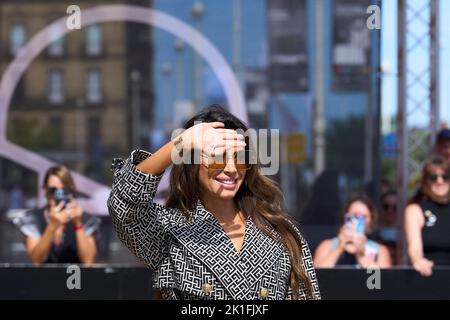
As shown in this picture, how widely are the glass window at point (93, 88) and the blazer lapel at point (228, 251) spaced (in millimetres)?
4493

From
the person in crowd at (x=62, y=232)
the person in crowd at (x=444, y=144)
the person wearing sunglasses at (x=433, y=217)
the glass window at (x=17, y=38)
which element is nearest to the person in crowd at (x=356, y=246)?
the person wearing sunglasses at (x=433, y=217)

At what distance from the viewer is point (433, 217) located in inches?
193

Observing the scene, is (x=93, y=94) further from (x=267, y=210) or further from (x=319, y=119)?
(x=267, y=210)

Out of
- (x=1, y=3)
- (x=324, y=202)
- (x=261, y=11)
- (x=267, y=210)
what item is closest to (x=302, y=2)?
(x=261, y=11)

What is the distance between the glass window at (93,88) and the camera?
6719mm

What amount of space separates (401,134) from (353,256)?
1097mm

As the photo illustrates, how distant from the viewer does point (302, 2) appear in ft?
21.7

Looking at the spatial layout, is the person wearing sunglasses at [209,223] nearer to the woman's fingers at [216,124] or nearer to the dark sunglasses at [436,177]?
the woman's fingers at [216,124]

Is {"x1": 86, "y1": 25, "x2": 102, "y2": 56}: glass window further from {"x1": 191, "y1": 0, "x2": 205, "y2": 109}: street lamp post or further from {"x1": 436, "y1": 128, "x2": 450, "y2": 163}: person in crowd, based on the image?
{"x1": 436, "y1": 128, "x2": 450, "y2": 163}: person in crowd

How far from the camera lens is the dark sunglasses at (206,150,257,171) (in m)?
2.26

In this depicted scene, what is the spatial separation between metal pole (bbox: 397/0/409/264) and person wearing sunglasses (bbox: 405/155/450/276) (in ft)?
2.99

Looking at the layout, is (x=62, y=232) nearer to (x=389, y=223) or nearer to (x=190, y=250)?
(x=389, y=223)

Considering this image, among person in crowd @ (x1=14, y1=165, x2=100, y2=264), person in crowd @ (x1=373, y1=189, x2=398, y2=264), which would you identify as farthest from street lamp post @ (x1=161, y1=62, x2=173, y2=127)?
person in crowd @ (x1=373, y1=189, x2=398, y2=264)
